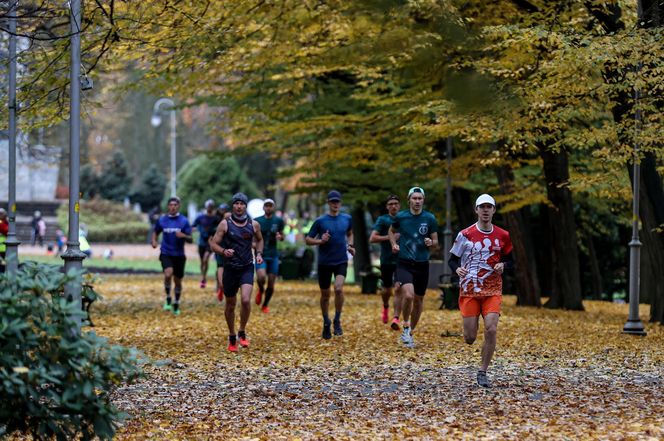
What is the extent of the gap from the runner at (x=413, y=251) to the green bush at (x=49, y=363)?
29.8 feet

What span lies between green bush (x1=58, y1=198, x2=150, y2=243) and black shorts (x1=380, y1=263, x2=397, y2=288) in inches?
2160

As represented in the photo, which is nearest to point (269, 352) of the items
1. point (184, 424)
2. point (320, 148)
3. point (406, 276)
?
point (406, 276)

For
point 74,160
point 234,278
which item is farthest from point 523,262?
point 74,160

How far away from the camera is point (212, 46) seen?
20.1 metres

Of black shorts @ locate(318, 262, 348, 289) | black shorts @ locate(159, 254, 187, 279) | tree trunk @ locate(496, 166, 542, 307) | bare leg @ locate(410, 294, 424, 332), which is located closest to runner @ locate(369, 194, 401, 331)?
black shorts @ locate(318, 262, 348, 289)

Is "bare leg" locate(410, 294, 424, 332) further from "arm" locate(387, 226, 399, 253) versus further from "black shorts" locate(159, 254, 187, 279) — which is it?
"black shorts" locate(159, 254, 187, 279)

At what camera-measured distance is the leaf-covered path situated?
10008 mm

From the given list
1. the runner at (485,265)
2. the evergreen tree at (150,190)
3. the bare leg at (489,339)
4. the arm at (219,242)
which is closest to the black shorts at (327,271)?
the arm at (219,242)

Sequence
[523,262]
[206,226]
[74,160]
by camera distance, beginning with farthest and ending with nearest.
→ [523,262]
[206,226]
[74,160]

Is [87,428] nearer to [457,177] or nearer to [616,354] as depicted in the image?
[616,354]

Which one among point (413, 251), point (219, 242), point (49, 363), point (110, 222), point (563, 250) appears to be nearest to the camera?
point (49, 363)

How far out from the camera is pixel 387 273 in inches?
815

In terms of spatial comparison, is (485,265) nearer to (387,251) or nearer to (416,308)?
(416,308)

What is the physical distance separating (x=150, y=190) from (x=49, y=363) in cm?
9288
